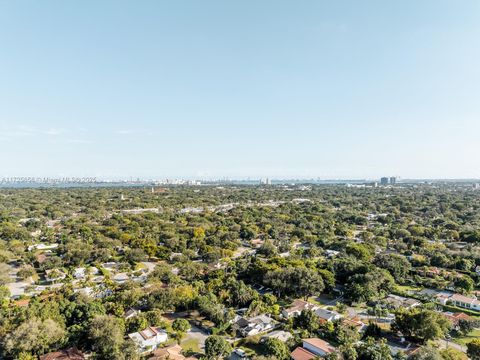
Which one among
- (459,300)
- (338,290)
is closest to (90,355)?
(338,290)

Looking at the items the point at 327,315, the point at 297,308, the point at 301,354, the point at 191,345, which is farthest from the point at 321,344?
the point at 191,345

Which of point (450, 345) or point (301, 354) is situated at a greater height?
point (301, 354)

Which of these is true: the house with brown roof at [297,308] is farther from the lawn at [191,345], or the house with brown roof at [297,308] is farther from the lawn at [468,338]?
the lawn at [468,338]

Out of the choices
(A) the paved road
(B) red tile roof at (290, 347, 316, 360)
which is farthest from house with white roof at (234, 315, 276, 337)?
(A) the paved road

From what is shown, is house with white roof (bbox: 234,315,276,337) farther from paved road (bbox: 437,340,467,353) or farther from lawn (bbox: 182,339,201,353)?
paved road (bbox: 437,340,467,353)

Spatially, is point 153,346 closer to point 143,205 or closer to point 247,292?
point 247,292

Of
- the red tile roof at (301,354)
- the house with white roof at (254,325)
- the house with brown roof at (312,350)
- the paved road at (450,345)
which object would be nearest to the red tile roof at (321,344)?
the house with brown roof at (312,350)

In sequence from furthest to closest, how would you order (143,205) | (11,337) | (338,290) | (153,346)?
(143,205) → (338,290) → (153,346) → (11,337)

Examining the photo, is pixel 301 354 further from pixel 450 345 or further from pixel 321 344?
pixel 450 345
